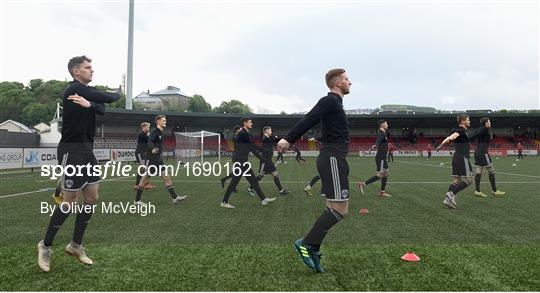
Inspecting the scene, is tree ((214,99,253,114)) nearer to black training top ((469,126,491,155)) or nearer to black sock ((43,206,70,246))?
black training top ((469,126,491,155))

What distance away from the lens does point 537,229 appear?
19.0 ft

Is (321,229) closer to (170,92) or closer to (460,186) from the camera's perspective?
(460,186)

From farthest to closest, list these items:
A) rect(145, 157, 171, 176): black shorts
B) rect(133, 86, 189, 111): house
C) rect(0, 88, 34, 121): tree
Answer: rect(133, 86, 189, 111): house, rect(0, 88, 34, 121): tree, rect(145, 157, 171, 176): black shorts

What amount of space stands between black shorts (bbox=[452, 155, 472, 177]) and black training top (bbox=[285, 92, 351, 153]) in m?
5.57

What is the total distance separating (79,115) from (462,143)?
25.6ft

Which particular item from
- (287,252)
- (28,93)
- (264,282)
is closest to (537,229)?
(287,252)

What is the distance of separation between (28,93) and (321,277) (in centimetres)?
9625

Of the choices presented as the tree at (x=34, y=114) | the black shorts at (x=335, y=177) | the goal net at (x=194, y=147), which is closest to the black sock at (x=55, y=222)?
the black shorts at (x=335, y=177)

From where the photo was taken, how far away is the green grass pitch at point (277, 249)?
3.48m

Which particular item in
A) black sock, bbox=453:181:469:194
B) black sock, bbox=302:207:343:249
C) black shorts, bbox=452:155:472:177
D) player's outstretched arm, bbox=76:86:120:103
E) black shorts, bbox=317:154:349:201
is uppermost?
player's outstretched arm, bbox=76:86:120:103

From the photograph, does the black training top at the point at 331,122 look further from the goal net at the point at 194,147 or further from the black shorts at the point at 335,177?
the goal net at the point at 194,147

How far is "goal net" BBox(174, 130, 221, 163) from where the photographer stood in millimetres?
36938

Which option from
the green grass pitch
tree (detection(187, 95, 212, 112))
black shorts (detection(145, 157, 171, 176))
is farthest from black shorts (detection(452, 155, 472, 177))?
tree (detection(187, 95, 212, 112))

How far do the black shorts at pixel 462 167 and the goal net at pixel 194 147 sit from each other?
2551cm
